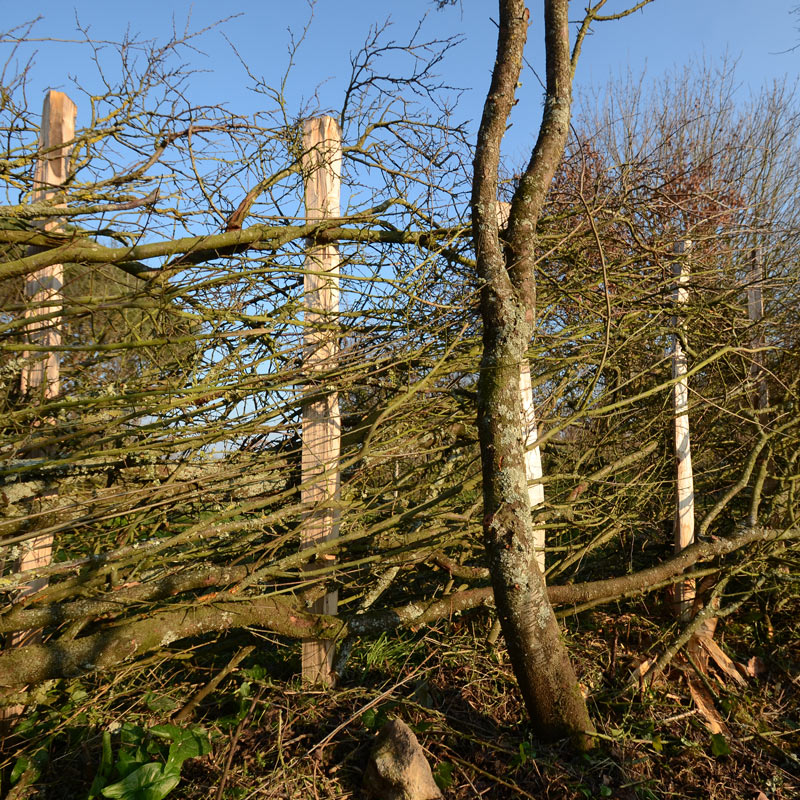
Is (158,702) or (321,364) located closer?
(158,702)

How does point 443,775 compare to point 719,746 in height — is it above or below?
above

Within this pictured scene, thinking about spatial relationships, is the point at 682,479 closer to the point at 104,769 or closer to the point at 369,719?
the point at 369,719

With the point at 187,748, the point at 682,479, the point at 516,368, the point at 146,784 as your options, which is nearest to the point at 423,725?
the point at 187,748

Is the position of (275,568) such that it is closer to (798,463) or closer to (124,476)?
(124,476)

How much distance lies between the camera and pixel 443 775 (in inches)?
110

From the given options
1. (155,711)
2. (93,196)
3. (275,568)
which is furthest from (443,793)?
(93,196)

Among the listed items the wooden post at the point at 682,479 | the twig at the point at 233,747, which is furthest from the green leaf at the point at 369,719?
the wooden post at the point at 682,479

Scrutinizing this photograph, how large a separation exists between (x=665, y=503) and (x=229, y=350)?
11.1 ft

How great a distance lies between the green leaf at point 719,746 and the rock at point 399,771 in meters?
1.52

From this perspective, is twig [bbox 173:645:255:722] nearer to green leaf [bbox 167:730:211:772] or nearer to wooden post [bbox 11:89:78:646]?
green leaf [bbox 167:730:211:772]

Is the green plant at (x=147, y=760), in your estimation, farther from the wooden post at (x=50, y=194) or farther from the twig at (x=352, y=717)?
the wooden post at (x=50, y=194)

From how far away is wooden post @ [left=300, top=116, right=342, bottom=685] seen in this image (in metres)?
3.44

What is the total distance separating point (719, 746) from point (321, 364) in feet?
9.36

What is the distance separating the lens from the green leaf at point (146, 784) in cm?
252
